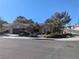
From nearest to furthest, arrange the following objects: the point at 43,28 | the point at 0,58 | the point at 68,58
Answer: the point at 0,58 → the point at 68,58 → the point at 43,28

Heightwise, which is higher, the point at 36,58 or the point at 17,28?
the point at 17,28

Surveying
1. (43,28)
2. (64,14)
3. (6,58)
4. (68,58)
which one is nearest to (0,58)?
(6,58)

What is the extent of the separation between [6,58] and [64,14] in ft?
304

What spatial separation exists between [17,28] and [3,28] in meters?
8.01

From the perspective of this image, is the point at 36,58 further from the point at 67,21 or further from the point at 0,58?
the point at 67,21

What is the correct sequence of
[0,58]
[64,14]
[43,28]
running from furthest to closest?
[64,14] < [43,28] < [0,58]

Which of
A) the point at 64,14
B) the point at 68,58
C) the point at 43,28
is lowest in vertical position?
the point at 68,58

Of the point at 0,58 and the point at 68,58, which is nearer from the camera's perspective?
the point at 0,58

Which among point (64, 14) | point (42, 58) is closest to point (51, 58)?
point (42, 58)

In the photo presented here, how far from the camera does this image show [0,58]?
465 inches

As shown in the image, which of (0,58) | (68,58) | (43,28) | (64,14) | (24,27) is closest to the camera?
(0,58)

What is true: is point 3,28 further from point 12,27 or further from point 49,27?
point 49,27

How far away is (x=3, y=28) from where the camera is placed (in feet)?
248

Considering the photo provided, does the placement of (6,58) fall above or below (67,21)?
below
